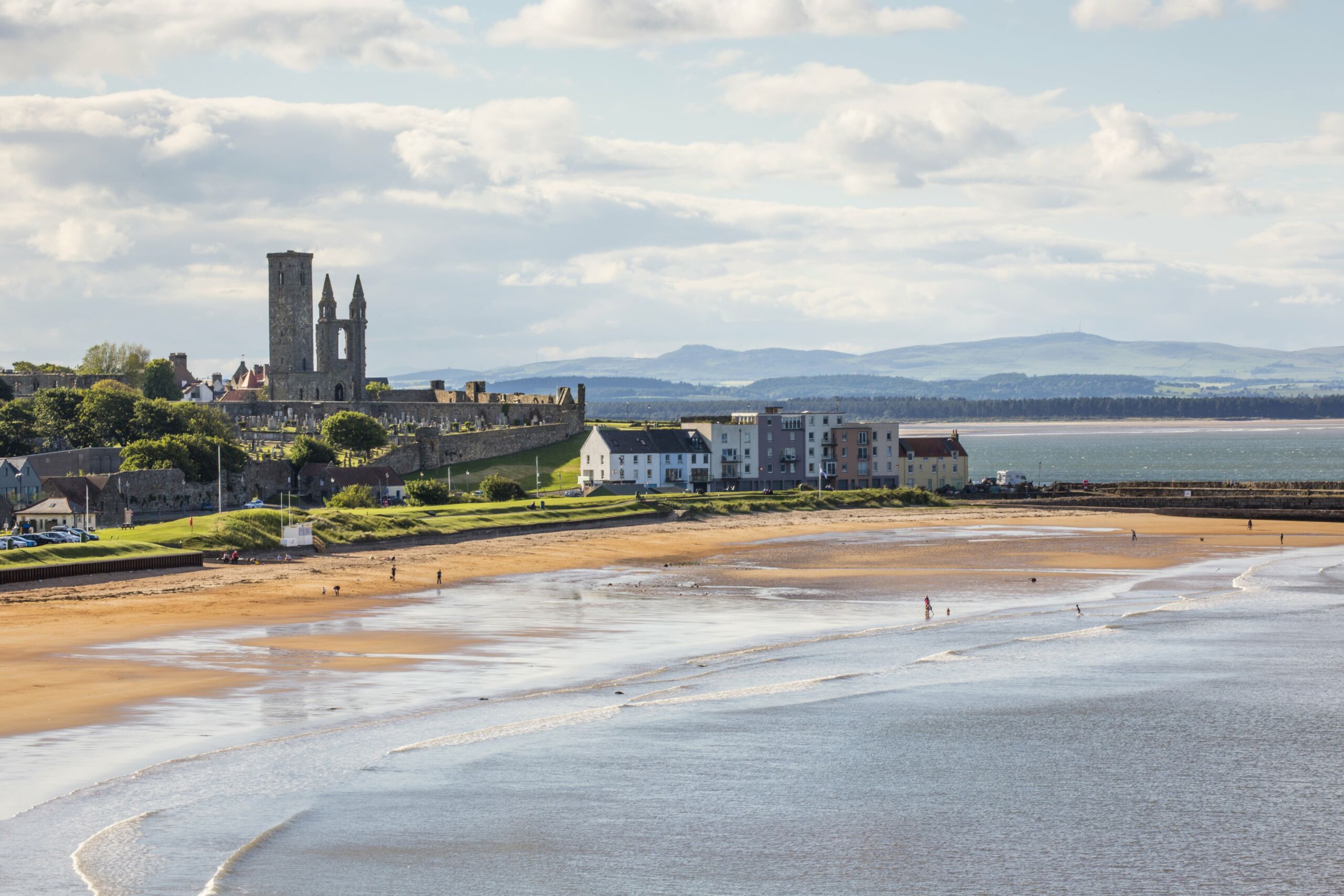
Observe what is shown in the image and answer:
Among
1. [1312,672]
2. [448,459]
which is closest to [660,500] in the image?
[448,459]

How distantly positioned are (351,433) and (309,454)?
6968mm

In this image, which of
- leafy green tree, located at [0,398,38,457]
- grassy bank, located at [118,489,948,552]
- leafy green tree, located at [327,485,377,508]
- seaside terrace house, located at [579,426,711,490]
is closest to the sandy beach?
grassy bank, located at [118,489,948,552]

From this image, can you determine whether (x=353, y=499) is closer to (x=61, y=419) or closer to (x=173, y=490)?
(x=173, y=490)

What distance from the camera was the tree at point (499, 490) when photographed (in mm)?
86500

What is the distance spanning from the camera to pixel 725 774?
2469 centimetres

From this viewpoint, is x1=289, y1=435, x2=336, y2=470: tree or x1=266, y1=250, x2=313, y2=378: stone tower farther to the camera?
x1=266, y1=250, x2=313, y2=378: stone tower

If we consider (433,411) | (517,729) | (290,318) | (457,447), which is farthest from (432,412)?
(517,729)

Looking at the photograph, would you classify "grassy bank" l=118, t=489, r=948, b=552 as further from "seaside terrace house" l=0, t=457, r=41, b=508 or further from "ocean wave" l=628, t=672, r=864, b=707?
"ocean wave" l=628, t=672, r=864, b=707

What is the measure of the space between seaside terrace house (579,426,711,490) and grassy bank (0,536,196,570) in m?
41.9

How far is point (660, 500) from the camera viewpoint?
288 feet

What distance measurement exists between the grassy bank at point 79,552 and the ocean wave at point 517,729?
29739mm

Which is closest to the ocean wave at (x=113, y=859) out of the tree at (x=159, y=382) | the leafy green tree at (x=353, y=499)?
the leafy green tree at (x=353, y=499)

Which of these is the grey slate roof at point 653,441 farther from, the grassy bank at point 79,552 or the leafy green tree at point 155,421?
the grassy bank at point 79,552

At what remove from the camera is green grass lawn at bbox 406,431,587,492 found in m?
96.1
